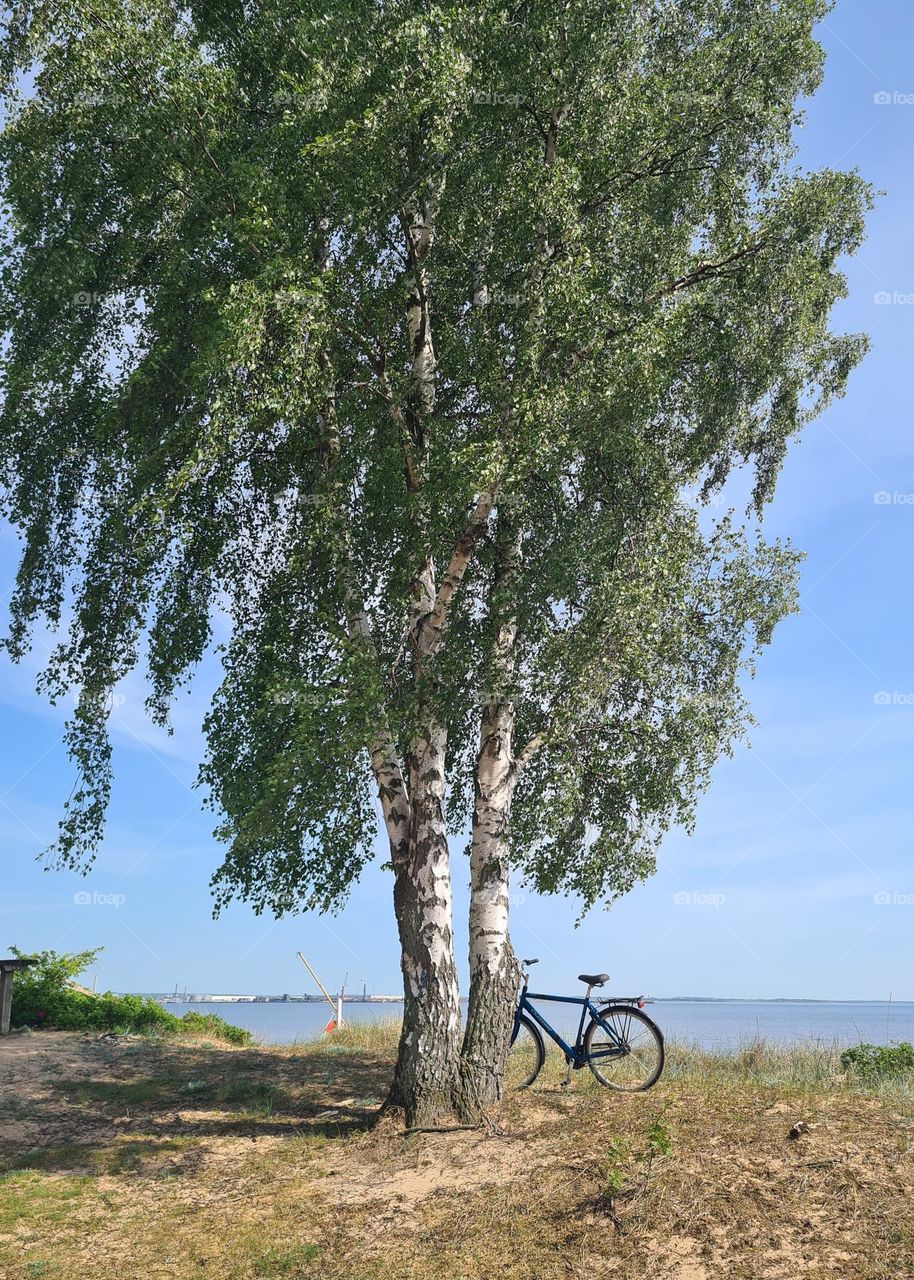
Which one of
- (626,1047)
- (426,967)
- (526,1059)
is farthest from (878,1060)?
(426,967)

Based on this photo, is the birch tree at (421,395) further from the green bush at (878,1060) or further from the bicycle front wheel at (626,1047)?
the green bush at (878,1060)

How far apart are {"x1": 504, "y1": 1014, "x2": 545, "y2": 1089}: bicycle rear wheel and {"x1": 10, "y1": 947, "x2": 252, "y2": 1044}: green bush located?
27.0 feet

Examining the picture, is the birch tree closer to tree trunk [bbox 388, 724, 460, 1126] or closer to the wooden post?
tree trunk [bbox 388, 724, 460, 1126]

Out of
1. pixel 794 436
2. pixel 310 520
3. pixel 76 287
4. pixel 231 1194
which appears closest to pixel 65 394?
pixel 76 287

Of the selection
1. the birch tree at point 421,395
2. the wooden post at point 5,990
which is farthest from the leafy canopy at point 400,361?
the wooden post at point 5,990

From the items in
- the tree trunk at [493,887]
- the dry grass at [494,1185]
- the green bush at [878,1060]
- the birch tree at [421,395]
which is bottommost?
the dry grass at [494,1185]

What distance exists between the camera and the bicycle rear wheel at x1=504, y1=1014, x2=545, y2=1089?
12062mm

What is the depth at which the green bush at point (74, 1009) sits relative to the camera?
19906 millimetres

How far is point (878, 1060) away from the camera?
1343 centimetres

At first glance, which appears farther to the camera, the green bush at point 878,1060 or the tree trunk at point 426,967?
the green bush at point 878,1060

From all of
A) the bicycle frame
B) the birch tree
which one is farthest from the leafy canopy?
the bicycle frame

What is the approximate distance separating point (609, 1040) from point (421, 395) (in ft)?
27.5

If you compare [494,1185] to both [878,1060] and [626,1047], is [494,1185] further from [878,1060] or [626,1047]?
[878,1060]

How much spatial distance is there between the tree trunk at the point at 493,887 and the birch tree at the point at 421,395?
1.9 inches
